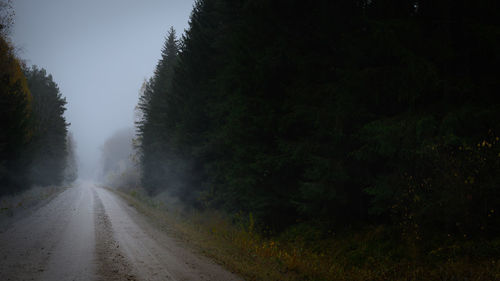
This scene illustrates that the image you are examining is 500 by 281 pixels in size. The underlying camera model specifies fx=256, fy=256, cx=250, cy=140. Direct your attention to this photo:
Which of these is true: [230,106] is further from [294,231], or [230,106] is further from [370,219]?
[370,219]

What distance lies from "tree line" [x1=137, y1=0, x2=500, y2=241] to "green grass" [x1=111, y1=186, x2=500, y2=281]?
1.67ft

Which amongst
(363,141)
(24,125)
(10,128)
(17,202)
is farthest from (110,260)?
(24,125)

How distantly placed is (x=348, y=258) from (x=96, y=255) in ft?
22.8

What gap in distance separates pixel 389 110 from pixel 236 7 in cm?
1026

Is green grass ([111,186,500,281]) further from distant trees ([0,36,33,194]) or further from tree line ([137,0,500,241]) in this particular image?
distant trees ([0,36,33,194])

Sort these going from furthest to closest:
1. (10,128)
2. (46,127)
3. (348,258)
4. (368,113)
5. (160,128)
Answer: (46,127) < (160,128) < (10,128) < (368,113) < (348,258)

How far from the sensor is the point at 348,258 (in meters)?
6.93

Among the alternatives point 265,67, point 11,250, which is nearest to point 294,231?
point 265,67

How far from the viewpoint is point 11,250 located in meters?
7.48

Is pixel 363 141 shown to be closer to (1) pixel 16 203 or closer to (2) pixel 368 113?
(2) pixel 368 113

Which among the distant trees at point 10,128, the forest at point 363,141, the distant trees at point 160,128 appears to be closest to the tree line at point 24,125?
the distant trees at point 10,128

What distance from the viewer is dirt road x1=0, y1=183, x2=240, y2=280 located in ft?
18.9

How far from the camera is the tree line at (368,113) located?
17.9 ft

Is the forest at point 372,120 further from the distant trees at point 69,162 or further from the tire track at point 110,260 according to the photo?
the distant trees at point 69,162
